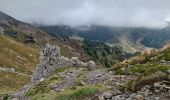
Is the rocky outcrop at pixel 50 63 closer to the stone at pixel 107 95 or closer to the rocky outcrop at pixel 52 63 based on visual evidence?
the rocky outcrop at pixel 52 63

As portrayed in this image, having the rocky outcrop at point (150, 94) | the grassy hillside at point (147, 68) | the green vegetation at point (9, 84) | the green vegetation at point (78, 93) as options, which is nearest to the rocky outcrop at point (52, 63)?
the grassy hillside at point (147, 68)

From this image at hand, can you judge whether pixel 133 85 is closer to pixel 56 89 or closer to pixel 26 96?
pixel 56 89

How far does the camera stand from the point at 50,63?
50.3m

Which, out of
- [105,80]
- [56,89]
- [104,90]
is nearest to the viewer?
[104,90]

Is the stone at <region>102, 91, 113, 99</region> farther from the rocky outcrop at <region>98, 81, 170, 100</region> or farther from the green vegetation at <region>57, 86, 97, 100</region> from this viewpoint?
the green vegetation at <region>57, 86, 97, 100</region>

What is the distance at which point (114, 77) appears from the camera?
27.5m

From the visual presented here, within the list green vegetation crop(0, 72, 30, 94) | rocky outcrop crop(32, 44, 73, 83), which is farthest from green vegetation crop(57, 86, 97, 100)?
green vegetation crop(0, 72, 30, 94)

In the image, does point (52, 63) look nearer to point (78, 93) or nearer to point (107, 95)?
point (78, 93)

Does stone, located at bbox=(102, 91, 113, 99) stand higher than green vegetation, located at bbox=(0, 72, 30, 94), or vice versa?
stone, located at bbox=(102, 91, 113, 99)

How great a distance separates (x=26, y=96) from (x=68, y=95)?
939 cm

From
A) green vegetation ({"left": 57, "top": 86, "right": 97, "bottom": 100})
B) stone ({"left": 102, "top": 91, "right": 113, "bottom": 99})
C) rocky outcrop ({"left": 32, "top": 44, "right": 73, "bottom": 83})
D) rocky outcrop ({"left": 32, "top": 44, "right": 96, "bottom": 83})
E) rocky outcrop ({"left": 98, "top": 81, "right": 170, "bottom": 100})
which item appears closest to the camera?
rocky outcrop ({"left": 98, "top": 81, "right": 170, "bottom": 100})

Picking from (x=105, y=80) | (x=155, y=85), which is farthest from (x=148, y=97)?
(x=105, y=80)

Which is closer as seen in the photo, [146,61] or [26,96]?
[146,61]

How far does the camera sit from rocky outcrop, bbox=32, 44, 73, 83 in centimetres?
4928
